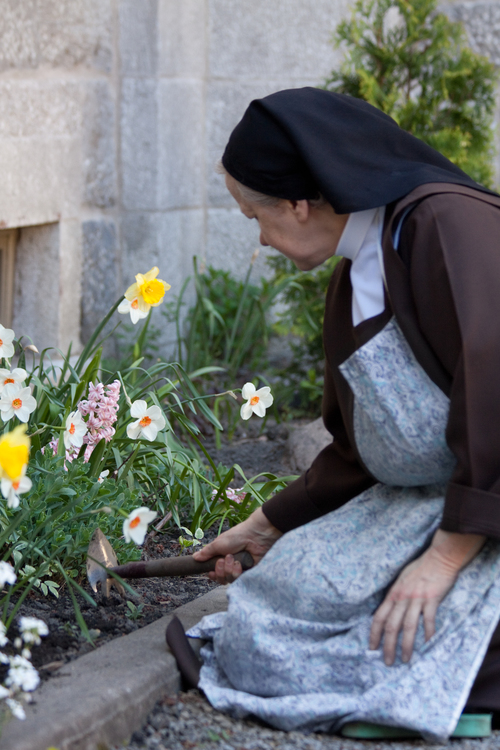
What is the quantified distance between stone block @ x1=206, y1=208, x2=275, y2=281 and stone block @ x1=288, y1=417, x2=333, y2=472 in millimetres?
1417

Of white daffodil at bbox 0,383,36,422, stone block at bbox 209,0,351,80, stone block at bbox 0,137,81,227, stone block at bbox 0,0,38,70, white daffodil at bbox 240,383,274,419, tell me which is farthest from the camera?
stone block at bbox 209,0,351,80

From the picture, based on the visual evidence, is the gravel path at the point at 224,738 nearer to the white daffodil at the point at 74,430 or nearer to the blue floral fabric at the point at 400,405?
the blue floral fabric at the point at 400,405

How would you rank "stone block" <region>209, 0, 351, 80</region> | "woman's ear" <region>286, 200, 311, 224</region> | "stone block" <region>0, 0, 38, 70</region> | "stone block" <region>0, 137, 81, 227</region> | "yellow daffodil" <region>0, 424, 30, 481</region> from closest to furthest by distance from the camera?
"yellow daffodil" <region>0, 424, 30, 481</region>
"woman's ear" <region>286, 200, 311, 224</region>
"stone block" <region>0, 0, 38, 70</region>
"stone block" <region>0, 137, 81, 227</region>
"stone block" <region>209, 0, 351, 80</region>

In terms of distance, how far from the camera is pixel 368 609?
62.7 inches

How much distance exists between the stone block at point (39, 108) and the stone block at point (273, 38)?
99cm

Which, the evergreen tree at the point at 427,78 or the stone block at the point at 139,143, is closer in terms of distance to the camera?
the evergreen tree at the point at 427,78

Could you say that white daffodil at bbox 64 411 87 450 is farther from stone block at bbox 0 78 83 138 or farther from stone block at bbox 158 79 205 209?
stone block at bbox 158 79 205 209

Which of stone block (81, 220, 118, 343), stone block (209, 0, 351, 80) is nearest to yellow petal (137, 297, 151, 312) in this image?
stone block (81, 220, 118, 343)

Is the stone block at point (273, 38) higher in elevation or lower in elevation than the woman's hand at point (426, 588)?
higher

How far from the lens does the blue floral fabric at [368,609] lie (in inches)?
58.5

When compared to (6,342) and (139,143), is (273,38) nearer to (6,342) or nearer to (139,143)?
(139,143)

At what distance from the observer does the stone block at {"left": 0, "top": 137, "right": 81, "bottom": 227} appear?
3.34 meters

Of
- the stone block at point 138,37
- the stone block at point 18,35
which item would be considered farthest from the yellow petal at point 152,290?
the stone block at point 138,37

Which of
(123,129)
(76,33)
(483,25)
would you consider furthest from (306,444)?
(483,25)
